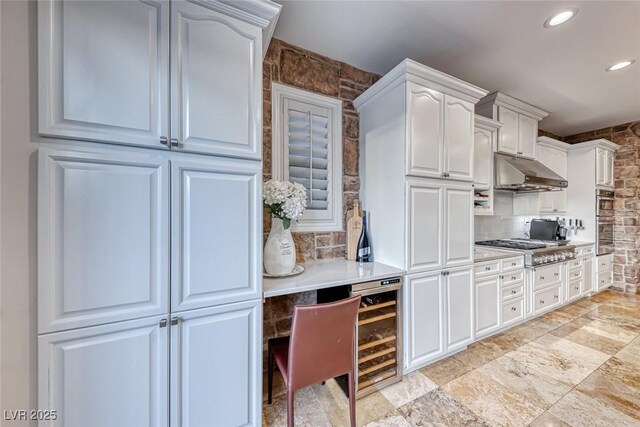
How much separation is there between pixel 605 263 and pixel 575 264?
45.3 inches

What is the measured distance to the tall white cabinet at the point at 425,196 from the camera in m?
1.95

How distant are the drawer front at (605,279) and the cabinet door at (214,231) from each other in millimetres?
5425

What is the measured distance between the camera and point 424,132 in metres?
2.01

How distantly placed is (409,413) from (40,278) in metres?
2.13

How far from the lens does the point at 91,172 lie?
3.49 ft

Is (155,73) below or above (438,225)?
A: above

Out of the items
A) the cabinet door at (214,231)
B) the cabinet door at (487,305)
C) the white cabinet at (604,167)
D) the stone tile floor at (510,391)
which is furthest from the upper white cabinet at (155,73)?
the white cabinet at (604,167)

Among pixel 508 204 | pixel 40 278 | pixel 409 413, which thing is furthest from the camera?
pixel 508 204

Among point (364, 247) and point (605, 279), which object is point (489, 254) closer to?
point (364, 247)

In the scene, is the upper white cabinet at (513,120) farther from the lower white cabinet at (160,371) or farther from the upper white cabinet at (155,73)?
the lower white cabinet at (160,371)

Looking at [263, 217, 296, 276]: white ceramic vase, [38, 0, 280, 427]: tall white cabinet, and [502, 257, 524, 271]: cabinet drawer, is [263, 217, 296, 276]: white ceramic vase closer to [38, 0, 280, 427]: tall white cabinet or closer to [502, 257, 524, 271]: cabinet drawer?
[38, 0, 280, 427]: tall white cabinet

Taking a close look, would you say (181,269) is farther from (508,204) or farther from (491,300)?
(508,204)

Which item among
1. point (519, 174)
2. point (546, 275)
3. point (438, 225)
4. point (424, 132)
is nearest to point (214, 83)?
point (424, 132)

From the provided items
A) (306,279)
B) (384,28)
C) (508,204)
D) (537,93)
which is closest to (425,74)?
(384,28)
